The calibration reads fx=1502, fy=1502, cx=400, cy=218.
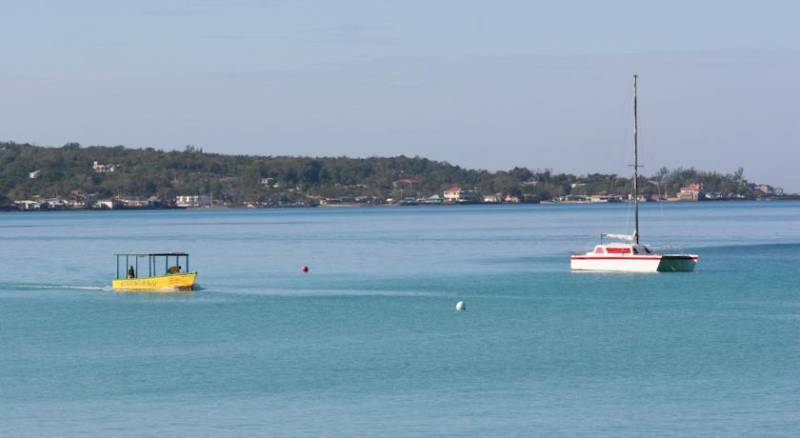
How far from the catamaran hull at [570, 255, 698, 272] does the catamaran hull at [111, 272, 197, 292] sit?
89.1 ft

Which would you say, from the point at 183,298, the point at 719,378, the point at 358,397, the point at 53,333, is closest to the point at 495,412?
the point at 358,397

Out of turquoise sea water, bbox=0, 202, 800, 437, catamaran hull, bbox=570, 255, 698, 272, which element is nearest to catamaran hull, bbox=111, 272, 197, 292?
turquoise sea water, bbox=0, 202, 800, 437

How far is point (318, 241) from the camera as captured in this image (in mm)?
169625

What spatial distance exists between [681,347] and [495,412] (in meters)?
17.3

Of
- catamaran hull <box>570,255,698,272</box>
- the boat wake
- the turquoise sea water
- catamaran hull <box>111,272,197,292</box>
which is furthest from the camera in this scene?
catamaran hull <box>570,255,698,272</box>

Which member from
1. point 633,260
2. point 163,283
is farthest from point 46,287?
point 633,260

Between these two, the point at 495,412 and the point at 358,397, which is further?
the point at 358,397

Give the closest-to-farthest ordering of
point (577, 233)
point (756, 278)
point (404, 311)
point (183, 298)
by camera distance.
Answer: point (404, 311), point (183, 298), point (756, 278), point (577, 233)

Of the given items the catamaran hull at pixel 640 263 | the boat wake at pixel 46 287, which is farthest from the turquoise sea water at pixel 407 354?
the catamaran hull at pixel 640 263

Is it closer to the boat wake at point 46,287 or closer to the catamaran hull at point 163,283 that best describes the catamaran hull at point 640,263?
the catamaran hull at point 163,283

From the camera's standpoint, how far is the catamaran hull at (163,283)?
8712cm

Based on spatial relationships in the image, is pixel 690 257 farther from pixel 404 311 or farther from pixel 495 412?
pixel 495 412

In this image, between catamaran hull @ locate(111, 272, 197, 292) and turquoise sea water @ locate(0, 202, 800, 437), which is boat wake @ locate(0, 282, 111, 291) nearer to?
turquoise sea water @ locate(0, 202, 800, 437)

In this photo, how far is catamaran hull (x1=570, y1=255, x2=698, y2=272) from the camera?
9594cm
